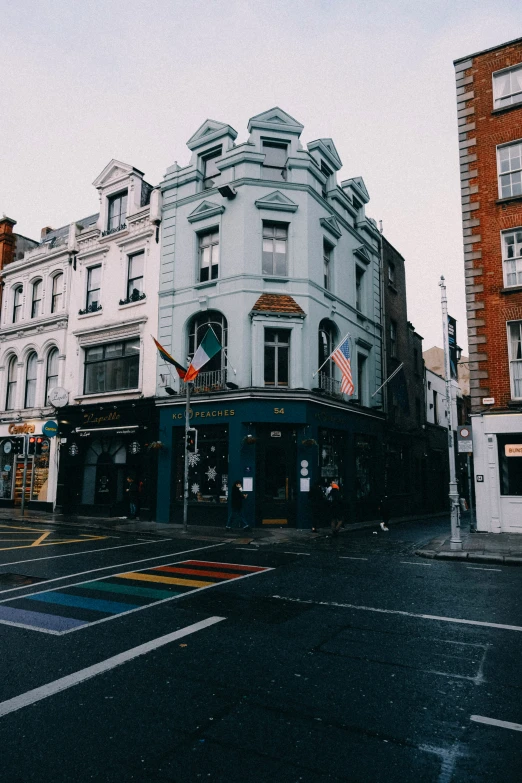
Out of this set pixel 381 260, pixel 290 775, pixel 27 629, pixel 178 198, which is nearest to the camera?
pixel 290 775

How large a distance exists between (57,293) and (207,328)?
11211mm

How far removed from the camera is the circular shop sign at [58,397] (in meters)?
26.0

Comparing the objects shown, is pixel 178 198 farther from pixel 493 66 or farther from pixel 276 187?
pixel 493 66

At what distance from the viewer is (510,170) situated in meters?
18.9

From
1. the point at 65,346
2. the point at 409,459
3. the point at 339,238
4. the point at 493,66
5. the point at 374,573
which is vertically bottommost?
the point at 374,573

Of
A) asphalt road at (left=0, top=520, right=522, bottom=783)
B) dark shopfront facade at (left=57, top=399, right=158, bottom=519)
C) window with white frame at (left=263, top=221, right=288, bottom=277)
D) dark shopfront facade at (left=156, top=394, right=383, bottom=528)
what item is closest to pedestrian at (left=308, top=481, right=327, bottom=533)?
dark shopfront facade at (left=156, top=394, right=383, bottom=528)

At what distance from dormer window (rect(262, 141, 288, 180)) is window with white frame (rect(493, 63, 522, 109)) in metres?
8.44

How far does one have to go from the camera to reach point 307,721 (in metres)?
4.13

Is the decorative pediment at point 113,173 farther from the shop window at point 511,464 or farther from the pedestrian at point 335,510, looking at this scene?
the shop window at point 511,464

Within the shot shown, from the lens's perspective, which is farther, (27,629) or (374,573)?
(374,573)

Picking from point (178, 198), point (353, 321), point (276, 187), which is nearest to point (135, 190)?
point (178, 198)

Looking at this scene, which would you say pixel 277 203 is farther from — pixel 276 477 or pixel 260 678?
pixel 260 678

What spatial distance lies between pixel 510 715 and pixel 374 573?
6404mm

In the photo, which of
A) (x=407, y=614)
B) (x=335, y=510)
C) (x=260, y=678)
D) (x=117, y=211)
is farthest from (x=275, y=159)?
(x=260, y=678)
